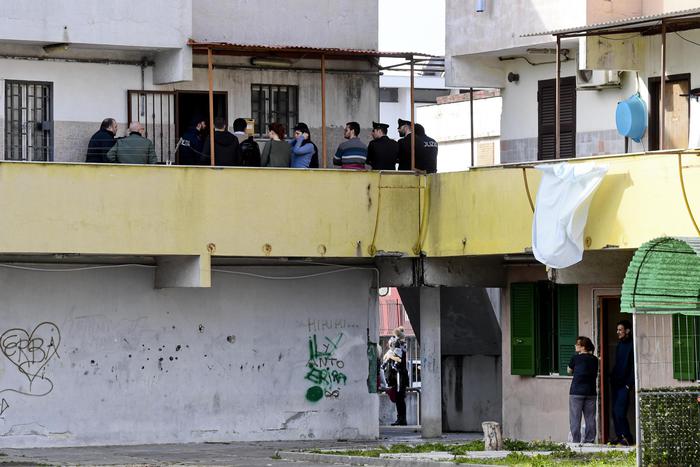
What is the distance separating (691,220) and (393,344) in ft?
38.4

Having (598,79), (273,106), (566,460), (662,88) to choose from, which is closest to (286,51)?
Answer: (273,106)

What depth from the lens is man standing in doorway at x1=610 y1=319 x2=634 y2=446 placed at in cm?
2614

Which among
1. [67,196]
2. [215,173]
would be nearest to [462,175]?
[215,173]

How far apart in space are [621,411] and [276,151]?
6566 mm

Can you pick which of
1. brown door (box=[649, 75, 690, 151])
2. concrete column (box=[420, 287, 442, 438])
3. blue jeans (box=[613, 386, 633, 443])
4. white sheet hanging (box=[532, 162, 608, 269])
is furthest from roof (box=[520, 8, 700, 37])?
blue jeans (box=[613, 386, 633, 443])

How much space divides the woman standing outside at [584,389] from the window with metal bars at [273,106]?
693 cm

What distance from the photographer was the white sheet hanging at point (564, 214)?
24.9 metres

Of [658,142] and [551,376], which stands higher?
[658,142]

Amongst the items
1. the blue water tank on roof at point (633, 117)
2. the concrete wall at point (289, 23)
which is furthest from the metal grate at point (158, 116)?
the blue water tank on roof at point (633, 117)

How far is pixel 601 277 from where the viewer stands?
27500 mm

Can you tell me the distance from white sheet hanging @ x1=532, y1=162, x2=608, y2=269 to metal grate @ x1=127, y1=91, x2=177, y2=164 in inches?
264

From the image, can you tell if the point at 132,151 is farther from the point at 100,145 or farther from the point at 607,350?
the point at 607,350

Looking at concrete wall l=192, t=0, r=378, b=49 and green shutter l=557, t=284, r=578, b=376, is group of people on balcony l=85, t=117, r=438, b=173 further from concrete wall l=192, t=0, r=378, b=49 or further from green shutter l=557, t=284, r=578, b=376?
green shutter l=557, t=284, r=578, b=376

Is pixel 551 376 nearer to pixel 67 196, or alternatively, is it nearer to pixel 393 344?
pixel 393 344
